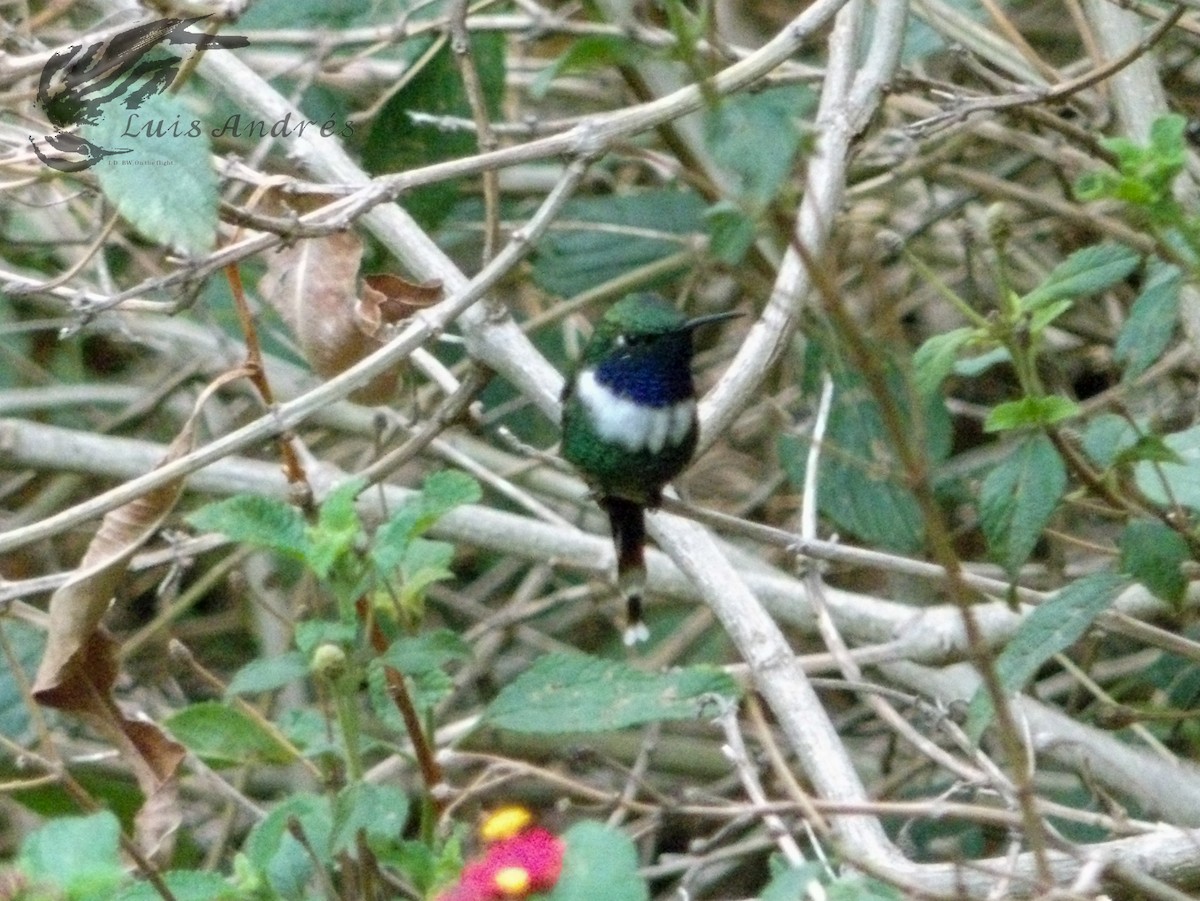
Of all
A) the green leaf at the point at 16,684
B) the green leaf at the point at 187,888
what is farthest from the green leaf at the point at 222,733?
the green leaf at the point at 16,684

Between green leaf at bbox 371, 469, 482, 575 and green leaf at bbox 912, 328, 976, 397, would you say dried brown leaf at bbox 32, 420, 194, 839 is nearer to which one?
green leaf at bbox 371, 469, 482, 575

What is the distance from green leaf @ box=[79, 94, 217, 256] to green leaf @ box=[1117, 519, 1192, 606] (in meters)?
1.25

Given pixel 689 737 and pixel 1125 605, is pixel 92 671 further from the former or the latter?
pixel 689 737

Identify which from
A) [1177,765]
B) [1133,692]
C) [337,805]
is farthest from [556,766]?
[337,805]

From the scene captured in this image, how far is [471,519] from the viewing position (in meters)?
3.50

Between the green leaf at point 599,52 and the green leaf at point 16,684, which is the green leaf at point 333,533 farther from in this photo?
the green leaf at point 16,684

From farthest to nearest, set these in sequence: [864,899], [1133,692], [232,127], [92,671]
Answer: [1133,692], [232,127], [92,671], [864,899]

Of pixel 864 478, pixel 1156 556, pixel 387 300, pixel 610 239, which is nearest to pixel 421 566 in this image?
pixel 387 300

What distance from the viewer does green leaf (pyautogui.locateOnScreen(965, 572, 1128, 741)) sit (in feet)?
6.93

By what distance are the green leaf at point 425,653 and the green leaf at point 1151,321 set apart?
938mm

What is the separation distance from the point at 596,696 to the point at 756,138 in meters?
0.73

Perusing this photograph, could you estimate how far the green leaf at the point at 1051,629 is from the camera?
2.11 meters

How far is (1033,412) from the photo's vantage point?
2141 mm

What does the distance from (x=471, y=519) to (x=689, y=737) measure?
1100mm
